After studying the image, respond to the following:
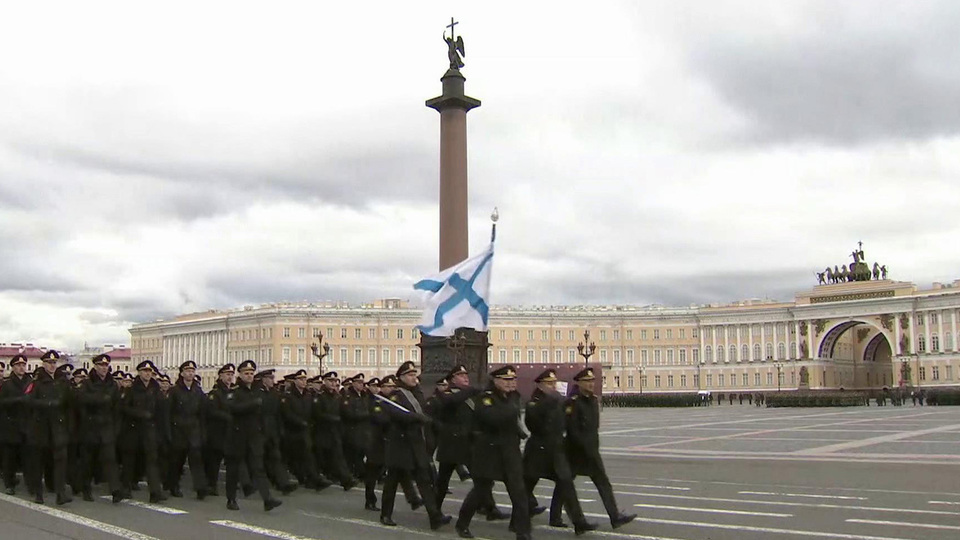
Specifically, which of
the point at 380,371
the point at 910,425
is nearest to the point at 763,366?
the point at 380,371

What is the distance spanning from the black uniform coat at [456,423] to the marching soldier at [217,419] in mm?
3015

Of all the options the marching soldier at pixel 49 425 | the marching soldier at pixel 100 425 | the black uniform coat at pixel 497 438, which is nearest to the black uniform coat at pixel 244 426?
the marching soldier at pixel 100 425

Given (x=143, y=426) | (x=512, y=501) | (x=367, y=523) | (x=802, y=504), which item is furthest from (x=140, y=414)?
(x=802, y=504)

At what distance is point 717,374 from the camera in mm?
118875

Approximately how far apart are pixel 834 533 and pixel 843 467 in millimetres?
8166

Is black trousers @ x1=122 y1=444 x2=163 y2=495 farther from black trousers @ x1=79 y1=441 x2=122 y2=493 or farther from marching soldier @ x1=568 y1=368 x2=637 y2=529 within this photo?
marching soldier @ x1=568 y1=368 x2=637 y2=529

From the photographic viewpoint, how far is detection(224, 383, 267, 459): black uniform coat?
12.4 metres

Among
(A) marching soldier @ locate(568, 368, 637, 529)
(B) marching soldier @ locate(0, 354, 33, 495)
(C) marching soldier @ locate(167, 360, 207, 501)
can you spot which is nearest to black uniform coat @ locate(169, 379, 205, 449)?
(C) marching soldier @ locate(167, 360, 207, 501)

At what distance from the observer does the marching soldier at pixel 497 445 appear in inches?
393

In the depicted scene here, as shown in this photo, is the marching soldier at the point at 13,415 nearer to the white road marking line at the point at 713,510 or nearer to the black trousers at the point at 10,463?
the black trousers at the point at 10,463

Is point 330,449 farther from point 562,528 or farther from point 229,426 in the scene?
point 562,528

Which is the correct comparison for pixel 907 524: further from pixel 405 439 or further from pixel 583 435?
pixel 405 439

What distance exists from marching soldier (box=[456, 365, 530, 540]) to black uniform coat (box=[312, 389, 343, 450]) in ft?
16.8

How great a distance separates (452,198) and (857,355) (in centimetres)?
10739
